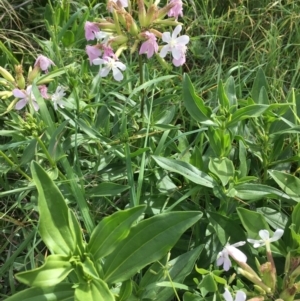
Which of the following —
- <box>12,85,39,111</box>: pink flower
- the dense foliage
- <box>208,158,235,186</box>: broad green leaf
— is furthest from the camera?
<box>12,85,39,111</box>: pink flower

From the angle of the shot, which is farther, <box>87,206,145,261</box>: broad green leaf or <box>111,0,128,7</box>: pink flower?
<box>111,0,128,7</box>: pink flower

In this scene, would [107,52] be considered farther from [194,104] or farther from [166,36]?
[194,104]

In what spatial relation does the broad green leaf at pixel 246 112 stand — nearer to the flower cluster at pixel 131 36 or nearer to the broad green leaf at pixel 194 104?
the broad green leaf at pixel 194 104

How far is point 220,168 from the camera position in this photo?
150cm

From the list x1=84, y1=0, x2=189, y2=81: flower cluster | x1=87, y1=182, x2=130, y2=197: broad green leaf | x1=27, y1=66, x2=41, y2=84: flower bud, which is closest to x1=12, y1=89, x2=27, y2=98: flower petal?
x1=27, y1=66, x2=41, y2=84: flower bud

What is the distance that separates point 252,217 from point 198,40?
1137mm

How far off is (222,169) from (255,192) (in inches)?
4.8

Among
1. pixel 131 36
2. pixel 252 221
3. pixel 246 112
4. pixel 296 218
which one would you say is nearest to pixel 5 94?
pixel 131 36

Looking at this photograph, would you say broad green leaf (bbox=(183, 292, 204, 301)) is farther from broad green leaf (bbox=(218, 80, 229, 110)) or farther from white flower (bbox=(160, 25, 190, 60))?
white flower (bbox=(160, 25, 190, 60))

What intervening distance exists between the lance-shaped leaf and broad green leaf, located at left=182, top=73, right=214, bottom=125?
1.86 feet

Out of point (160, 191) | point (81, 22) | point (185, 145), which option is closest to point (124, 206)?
point (160, 191)

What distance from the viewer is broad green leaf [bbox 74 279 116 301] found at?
117 cm

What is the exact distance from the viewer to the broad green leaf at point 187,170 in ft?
4.91

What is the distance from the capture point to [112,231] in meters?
1.23
